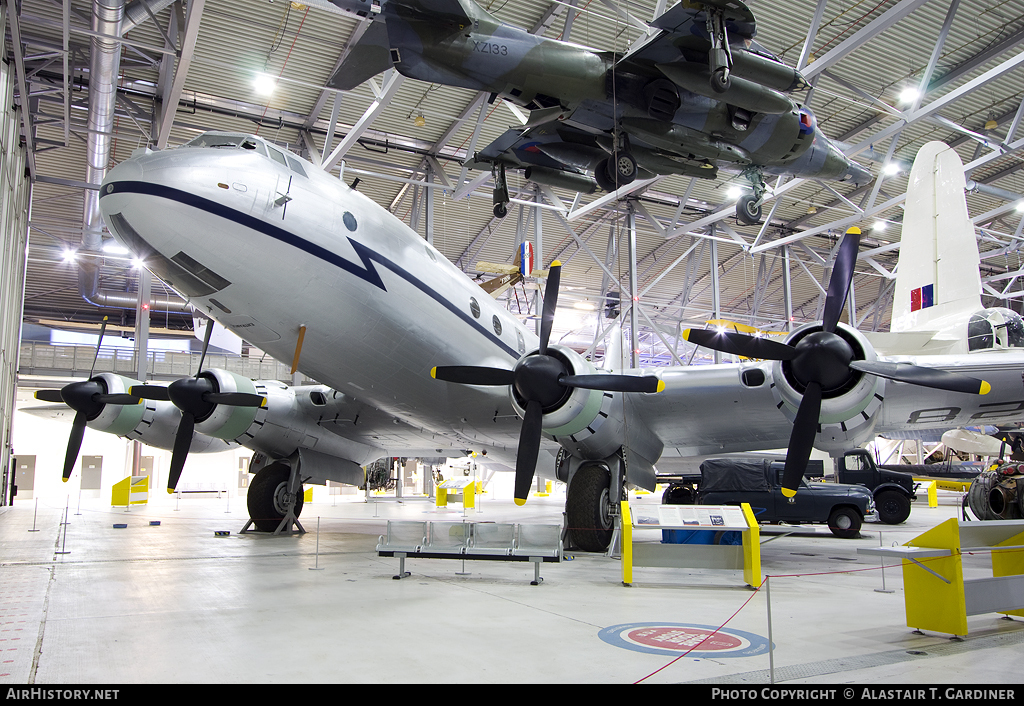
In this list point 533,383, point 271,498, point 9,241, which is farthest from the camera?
point 9,241

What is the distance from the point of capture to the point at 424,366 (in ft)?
36.0

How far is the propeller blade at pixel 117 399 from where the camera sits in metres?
13.4

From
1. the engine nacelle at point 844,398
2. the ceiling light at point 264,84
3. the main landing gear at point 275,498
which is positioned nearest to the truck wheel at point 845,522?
the engine nacelle at point 844,398

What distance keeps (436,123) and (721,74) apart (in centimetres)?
1470

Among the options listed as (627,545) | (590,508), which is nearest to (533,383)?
(627,545)

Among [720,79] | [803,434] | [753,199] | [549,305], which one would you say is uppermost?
[753,199]

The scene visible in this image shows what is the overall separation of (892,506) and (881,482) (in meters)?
1.08

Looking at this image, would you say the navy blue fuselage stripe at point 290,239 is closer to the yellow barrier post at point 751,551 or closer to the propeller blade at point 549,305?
the propeller blade at point 549,305

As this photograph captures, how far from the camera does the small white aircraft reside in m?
8.10

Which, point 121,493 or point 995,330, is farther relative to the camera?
point 121,493

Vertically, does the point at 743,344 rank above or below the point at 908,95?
below

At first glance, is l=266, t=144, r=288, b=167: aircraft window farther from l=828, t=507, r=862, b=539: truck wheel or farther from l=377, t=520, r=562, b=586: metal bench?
l=828, t=507, r=862, b=539: truck wheel

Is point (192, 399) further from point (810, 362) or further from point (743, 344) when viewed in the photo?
point (810, 362)

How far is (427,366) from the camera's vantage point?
1100 cm
